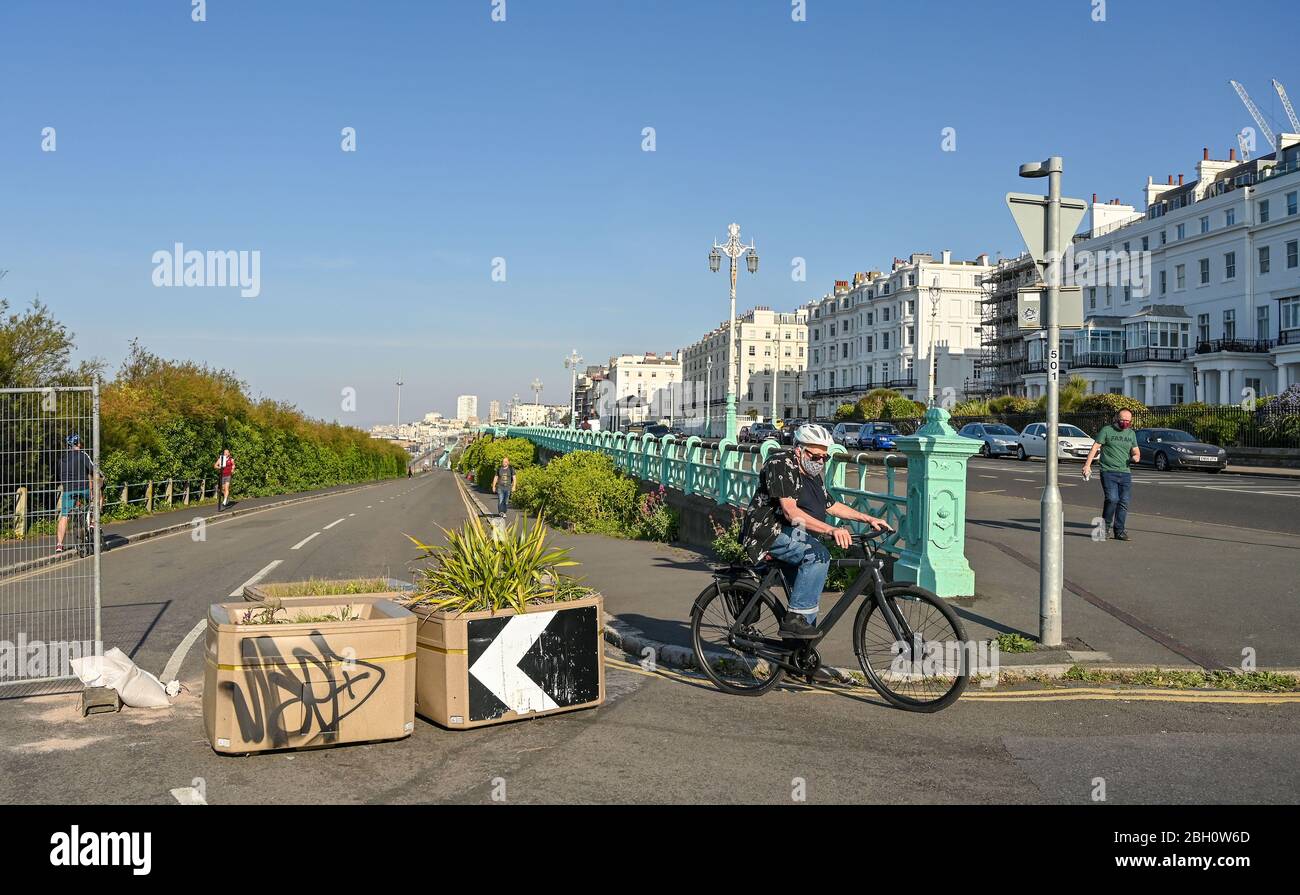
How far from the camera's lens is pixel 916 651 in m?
6.47

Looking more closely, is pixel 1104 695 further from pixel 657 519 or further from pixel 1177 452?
pixel 1177 452

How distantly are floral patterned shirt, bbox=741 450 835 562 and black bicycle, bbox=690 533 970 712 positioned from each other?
0.25 meters

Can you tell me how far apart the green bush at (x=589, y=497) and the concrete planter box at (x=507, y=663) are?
13370mm

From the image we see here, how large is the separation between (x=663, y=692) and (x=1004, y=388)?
3273 inches

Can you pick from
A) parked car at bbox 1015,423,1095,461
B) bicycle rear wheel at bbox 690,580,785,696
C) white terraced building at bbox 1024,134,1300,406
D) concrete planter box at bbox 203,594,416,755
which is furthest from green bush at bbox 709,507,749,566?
white terraced building at bbox 1024,134,1300,406

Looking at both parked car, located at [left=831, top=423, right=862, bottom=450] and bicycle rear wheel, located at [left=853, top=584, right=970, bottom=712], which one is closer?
bicycle rear wheel, located at [left=853, top=584, right=970, bottom=712]

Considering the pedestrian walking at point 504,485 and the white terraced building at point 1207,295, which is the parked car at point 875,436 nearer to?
the white terraced building at point 1207,295

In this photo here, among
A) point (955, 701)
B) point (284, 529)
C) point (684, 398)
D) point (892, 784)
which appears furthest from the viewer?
point (684, 398)

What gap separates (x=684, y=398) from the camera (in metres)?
156

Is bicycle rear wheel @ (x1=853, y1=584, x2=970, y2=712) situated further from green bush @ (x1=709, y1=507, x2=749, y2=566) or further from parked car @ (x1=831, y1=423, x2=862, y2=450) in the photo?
parked car @ (x1=831, y1=423, x2=862, y2=450)

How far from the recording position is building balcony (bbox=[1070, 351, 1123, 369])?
61625mm

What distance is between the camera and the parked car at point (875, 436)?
48.0 m
